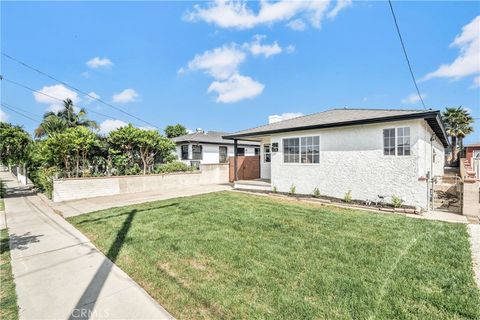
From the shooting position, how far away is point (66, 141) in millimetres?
11211

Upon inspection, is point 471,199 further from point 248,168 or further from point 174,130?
point 174,130

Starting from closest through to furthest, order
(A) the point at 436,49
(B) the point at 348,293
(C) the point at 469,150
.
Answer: (B) the point at 348,293, (A) the point at 436,49, (C) the point at 469,150

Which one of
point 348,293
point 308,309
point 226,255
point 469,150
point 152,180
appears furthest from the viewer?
point 469,150

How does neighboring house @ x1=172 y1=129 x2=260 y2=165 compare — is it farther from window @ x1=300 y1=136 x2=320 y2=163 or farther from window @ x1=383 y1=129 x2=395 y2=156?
window @ x1=383 y1=129 x2=395 y2=156

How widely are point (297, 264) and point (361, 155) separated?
254 inches

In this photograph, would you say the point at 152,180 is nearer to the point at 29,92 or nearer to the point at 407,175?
the point at 29,92

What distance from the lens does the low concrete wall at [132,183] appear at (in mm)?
10951

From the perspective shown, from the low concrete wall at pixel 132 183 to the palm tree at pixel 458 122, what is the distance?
108 feet

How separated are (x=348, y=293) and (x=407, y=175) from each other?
21.2 feet

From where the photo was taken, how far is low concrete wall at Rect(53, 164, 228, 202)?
35.9 feet

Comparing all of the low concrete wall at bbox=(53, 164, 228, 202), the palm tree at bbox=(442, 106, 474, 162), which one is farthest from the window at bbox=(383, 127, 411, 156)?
the palm tree at bbox=(442, 106, 474, 162)

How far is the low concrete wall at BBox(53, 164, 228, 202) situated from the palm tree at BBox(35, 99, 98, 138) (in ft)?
55.7

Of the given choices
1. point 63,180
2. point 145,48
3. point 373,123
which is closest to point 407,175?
point 373,123

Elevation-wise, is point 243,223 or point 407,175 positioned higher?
point 407,175
